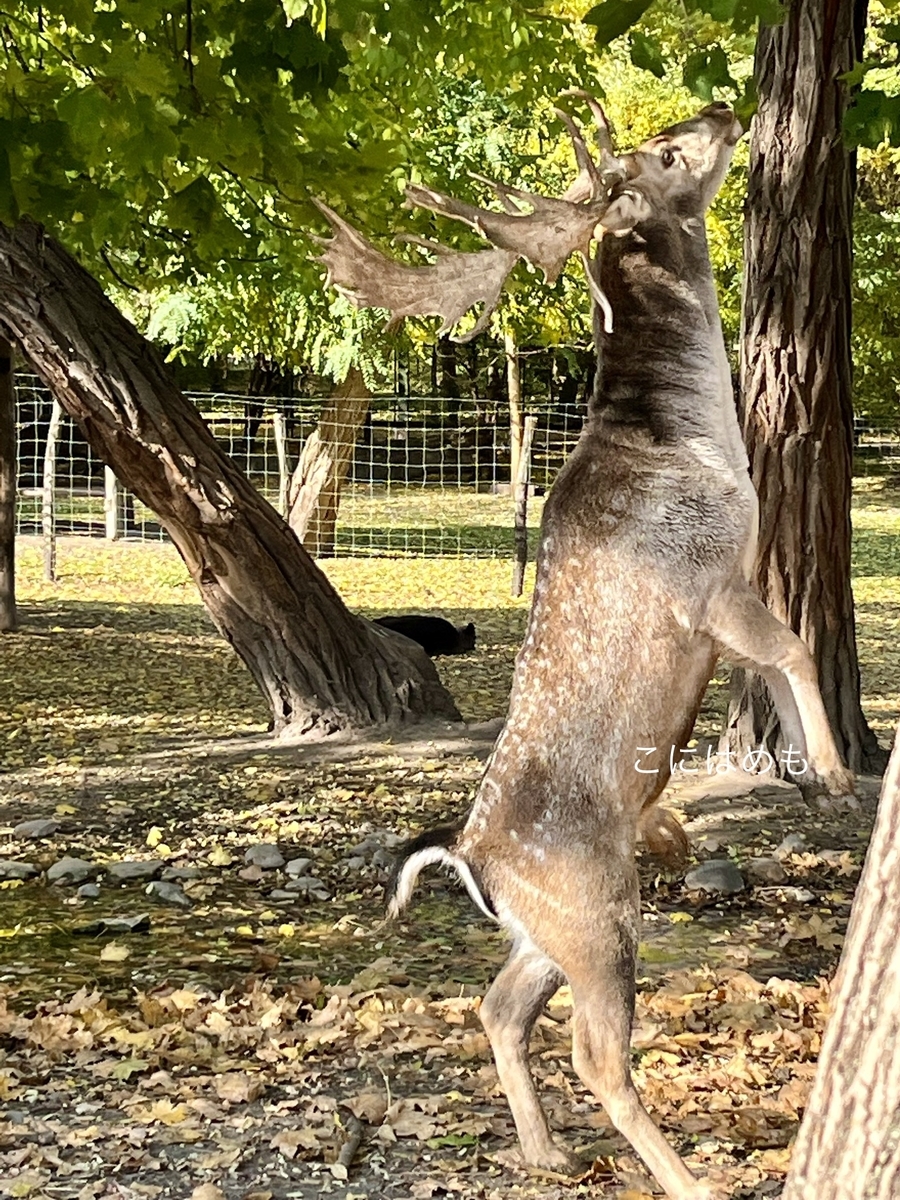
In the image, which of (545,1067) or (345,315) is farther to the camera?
(345,315)

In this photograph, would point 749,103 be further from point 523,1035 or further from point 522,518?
Result: point 522,518

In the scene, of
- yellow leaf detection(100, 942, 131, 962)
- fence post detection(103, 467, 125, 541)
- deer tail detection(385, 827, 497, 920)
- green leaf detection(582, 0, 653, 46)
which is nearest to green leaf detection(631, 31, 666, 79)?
green leaf detection(582, 0, 653, 46)

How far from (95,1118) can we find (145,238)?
306 inches

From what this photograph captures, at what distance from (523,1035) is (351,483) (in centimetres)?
2275

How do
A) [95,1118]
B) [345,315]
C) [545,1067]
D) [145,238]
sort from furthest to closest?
[345,315] → [145,238] → [545,1067] → [95,1118]

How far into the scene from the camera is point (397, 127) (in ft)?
41.4

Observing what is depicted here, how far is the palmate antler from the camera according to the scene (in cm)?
328

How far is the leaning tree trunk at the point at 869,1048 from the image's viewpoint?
8.06 feet

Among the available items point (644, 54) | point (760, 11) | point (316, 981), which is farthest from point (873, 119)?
point (316, 981)

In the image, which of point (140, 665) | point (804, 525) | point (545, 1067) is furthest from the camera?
point (140, 665)

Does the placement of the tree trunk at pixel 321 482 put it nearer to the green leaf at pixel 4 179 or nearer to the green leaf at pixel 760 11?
the green leaf at pixel 4 179

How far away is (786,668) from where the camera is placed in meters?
3.42

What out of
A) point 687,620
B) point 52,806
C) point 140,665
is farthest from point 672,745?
point 140,665

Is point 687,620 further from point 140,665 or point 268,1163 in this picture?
point 140,665
